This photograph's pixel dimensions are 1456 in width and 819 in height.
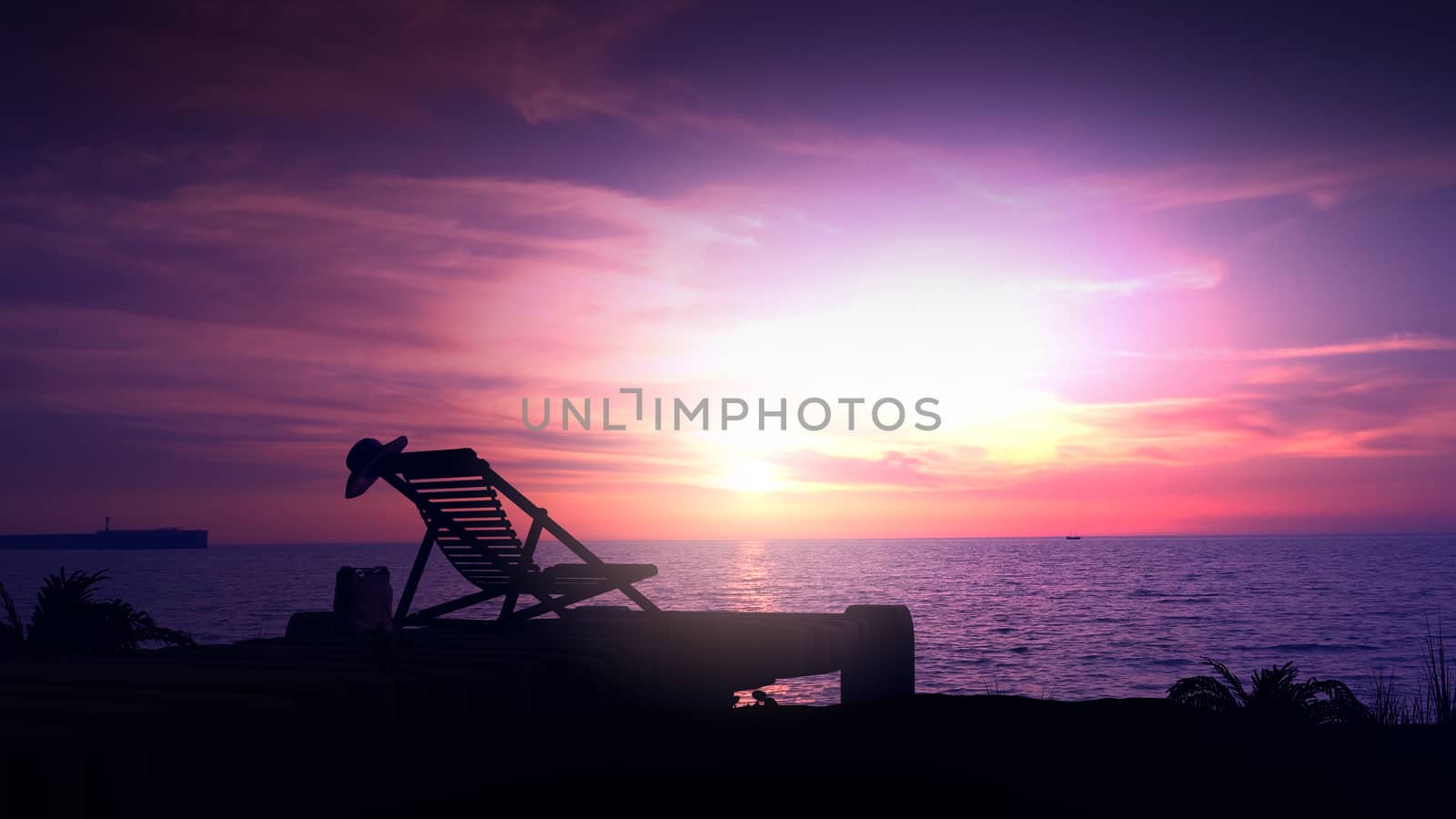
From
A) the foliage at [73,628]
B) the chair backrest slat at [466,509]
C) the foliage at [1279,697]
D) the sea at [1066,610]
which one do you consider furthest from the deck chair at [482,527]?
the sea at [1066,610]

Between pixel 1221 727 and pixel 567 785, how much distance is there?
3930 mm

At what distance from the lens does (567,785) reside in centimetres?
464

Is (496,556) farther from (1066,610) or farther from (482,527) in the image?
(1066,610)

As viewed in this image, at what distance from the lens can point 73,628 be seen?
12.8 metres

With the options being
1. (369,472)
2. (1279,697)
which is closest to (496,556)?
(369,472)

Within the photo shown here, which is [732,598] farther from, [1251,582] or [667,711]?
[667,711]

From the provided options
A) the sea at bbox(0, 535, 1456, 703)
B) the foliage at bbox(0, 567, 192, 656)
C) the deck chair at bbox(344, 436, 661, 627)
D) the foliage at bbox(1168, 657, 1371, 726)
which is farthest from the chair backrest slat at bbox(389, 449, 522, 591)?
the sea at bbox(0, 535, 1456, 703)

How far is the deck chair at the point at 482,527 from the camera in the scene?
9.54 m

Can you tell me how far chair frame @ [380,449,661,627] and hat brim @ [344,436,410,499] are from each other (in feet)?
0.25

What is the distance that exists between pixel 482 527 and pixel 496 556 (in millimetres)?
302

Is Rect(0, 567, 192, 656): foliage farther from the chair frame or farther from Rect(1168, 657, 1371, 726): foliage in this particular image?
Rect(1168, 657, 1371, 726): foliage

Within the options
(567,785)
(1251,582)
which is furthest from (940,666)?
(1251,582)

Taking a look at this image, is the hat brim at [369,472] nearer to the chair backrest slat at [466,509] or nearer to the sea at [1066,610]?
the chair backrest slat at [466,509]

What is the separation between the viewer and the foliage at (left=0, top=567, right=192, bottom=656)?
12719 millimetres
